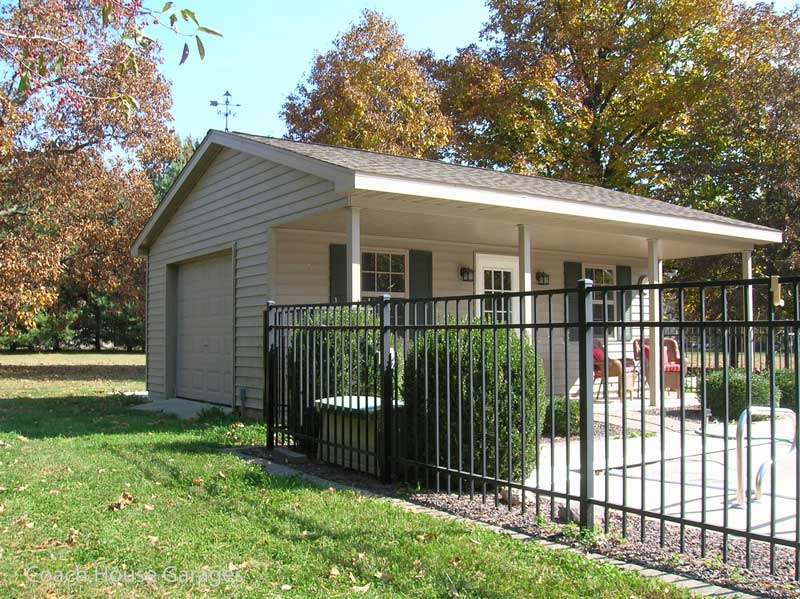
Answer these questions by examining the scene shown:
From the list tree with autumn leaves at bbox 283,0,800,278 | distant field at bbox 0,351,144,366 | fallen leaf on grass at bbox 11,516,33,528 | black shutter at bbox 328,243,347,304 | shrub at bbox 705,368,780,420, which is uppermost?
tree with autumn leaves at bbox 283,0,800,278

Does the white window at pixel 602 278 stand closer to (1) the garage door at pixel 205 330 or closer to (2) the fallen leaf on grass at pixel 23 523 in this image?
(1) the garage door at pixel 205 330

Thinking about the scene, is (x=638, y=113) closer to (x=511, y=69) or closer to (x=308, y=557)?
(x=511, y=69)

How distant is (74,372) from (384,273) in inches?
601

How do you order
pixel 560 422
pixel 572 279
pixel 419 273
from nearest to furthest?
pixel 560 422 < pixel 419 273 < pixel 572 279

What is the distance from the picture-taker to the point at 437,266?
38.2 feet

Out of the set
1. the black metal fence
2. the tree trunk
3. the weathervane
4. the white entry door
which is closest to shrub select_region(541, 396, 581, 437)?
the black metal fence

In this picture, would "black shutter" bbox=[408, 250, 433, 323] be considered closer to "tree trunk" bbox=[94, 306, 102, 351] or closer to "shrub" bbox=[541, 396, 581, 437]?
"shrub" bbox=[541, 396, 581, 437]

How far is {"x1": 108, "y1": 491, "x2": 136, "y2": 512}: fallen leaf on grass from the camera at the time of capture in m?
4.96

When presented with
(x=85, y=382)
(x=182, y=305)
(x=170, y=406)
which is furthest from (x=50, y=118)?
(x=170, y=406)

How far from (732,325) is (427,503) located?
8.54 feet

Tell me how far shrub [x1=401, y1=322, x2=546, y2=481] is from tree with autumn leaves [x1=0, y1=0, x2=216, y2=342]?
12951 millimetres

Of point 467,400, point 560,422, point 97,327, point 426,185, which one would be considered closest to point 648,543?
point 467,400

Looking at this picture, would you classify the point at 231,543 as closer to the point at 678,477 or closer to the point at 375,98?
the point at 678,477

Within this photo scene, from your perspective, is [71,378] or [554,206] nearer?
[554,206]
